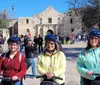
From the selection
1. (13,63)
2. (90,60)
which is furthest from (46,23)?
(90,60)

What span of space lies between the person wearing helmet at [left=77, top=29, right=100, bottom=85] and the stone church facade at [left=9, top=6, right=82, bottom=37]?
7411cm

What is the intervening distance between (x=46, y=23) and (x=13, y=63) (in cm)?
7754

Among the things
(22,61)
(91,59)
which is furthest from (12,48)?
(91,59)

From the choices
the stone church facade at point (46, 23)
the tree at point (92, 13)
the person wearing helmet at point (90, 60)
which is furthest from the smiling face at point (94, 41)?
the stone church facade at point (46, 23)

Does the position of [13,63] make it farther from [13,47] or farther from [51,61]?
[51,61]

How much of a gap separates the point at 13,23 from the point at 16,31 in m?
2.53

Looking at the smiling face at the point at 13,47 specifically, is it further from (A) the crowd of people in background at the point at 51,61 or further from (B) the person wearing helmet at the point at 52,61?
(B) the person wearing helmet at the point at 52,61

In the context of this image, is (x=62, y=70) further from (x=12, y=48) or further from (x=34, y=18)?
(x=34, y=18)

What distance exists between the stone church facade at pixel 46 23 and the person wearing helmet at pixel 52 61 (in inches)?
2916

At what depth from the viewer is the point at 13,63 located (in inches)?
186

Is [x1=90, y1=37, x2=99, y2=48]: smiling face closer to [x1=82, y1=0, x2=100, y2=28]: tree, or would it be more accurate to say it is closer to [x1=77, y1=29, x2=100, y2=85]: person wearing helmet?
[x1=77, y1=29, x2=100, y2=85]: person wearing helmet

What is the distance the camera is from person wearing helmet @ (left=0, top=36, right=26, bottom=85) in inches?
185

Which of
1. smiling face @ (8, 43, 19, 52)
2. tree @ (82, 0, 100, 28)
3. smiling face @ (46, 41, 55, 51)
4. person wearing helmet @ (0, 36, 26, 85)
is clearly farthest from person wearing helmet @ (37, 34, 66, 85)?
tree @ (82, 0, 100, 28)

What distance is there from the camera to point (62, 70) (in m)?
4.64
